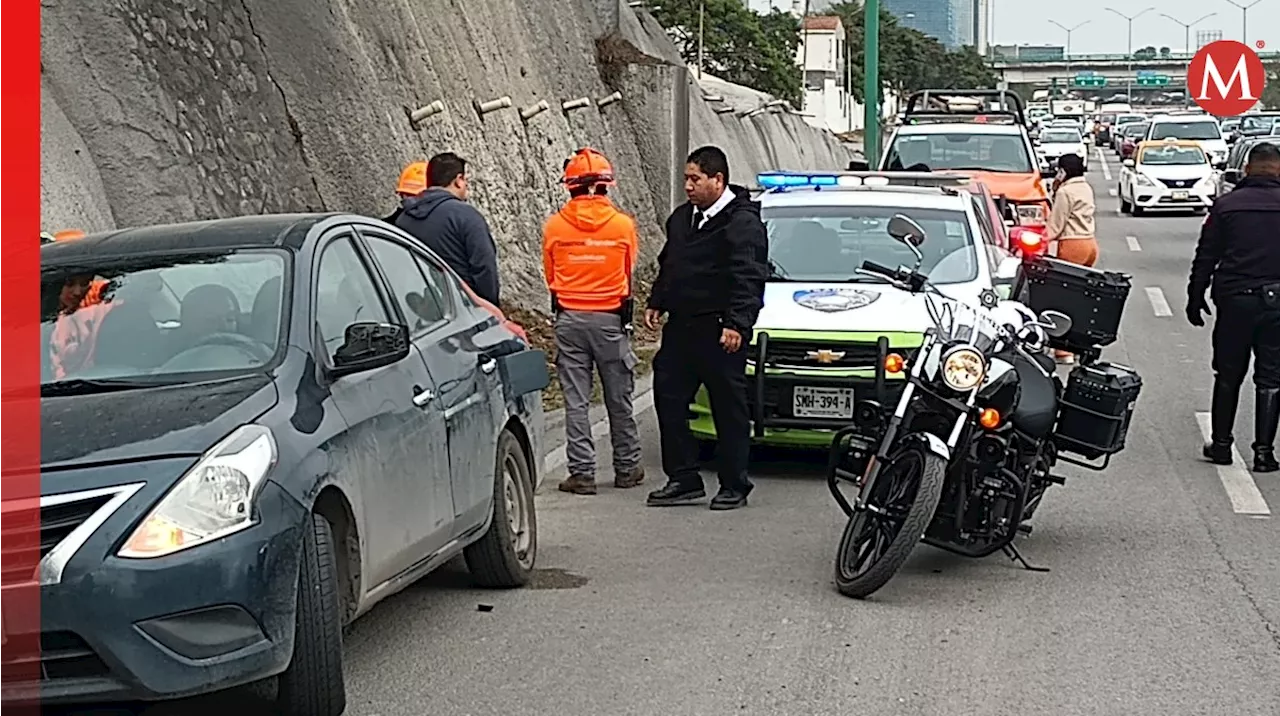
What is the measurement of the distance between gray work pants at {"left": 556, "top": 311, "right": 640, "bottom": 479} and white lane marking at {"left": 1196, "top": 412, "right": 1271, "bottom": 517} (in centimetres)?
344

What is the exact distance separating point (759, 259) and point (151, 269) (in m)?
3.87

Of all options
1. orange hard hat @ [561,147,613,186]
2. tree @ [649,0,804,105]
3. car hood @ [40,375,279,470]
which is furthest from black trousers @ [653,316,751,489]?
tree @ [649,0,804,105]

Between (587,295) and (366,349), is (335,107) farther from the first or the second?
(366,349)

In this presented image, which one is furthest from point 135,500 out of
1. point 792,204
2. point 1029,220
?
point 1029,220

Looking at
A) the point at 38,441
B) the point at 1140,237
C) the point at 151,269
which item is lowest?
the point at 1140,237

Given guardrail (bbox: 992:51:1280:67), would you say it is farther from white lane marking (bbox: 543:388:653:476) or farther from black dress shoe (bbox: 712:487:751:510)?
black dress shoe (bbox: 712:487:751:510)

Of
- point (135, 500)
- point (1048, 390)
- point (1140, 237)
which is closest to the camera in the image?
point (135, 500)

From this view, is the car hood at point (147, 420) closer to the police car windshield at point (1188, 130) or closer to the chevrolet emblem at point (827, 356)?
the chevrolet emblem at point (827, 356)

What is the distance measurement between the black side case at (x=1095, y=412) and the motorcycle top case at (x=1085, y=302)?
0.56m

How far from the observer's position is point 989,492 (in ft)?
25.8

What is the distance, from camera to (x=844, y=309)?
1056 centimetres

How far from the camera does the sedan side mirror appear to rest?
6.05 m

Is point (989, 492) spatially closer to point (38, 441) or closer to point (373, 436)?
point (373, 436)

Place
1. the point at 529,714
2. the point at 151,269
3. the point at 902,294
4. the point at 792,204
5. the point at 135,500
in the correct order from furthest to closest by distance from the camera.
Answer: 1. the point at 792,204
2. the point at 902,294
3. the point at 151,269
4. the point at 529,714
5. the point at 135,500
